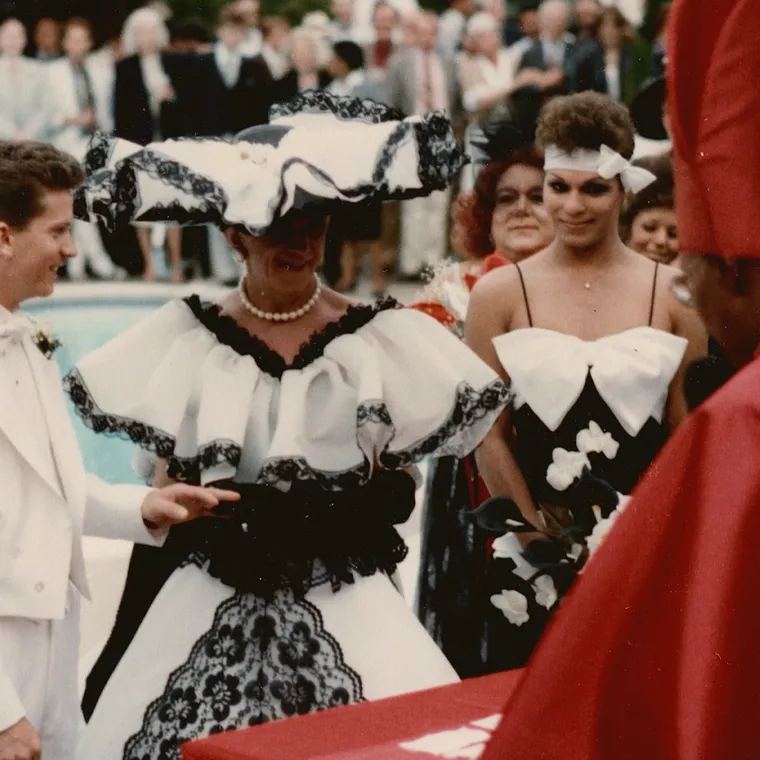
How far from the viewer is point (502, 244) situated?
4.59 m

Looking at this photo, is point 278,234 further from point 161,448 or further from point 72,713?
point 72,713

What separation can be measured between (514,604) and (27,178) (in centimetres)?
121

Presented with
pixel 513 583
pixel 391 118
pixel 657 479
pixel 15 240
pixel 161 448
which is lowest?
pixel 513 583

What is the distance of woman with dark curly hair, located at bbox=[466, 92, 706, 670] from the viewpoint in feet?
12.1

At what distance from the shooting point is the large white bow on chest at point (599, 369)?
368cm

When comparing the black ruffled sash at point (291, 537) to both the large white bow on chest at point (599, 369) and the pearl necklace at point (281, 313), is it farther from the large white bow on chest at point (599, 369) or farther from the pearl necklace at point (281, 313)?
the large white bow on chest at point (599, 369)

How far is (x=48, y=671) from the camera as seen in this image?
3033mm

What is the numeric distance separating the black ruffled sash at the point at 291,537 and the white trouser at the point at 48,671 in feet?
1.01

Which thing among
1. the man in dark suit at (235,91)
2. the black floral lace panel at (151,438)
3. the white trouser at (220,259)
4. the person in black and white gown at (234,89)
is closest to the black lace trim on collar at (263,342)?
the black floral lace panel at (151,438)

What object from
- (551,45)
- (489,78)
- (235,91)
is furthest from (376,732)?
(235,91)

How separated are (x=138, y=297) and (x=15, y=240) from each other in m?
10.6

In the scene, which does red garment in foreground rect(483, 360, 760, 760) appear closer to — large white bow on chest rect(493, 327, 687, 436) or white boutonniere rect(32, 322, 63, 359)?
white boutonniere rect(32, 322, 63, 359)

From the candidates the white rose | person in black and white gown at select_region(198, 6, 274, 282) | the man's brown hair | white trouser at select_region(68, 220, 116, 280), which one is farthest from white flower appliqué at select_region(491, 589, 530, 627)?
white trouser at select_region(68, 220, 116, 280)

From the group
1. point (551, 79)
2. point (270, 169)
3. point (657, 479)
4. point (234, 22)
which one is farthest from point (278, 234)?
point (234, 22)
